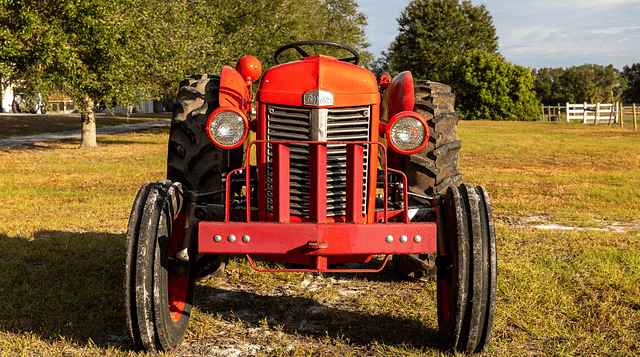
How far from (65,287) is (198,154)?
1.47m

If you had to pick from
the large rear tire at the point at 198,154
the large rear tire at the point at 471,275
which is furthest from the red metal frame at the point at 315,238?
the large rear tire at the point at 198,154

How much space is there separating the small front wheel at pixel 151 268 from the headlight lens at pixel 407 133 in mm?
1327

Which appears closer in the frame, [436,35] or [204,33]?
[204,33]

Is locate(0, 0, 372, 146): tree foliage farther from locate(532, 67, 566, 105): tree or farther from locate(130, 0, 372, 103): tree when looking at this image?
locate(532, 67, 566, 105): tree

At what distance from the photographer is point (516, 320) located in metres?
3.97

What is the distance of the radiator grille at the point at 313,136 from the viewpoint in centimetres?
343

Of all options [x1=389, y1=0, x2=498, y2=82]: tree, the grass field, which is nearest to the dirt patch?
the grass field

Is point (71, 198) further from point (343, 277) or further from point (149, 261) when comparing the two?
point (149, 261)

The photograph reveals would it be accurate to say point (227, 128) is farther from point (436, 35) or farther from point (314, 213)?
point (436, 35)

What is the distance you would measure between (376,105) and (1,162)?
42.2 ft

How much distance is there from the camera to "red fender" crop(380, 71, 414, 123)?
12.6 ft

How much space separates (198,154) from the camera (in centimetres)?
443

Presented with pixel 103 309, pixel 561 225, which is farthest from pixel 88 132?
pixel 103 309

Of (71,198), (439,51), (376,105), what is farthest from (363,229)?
(439,51)
